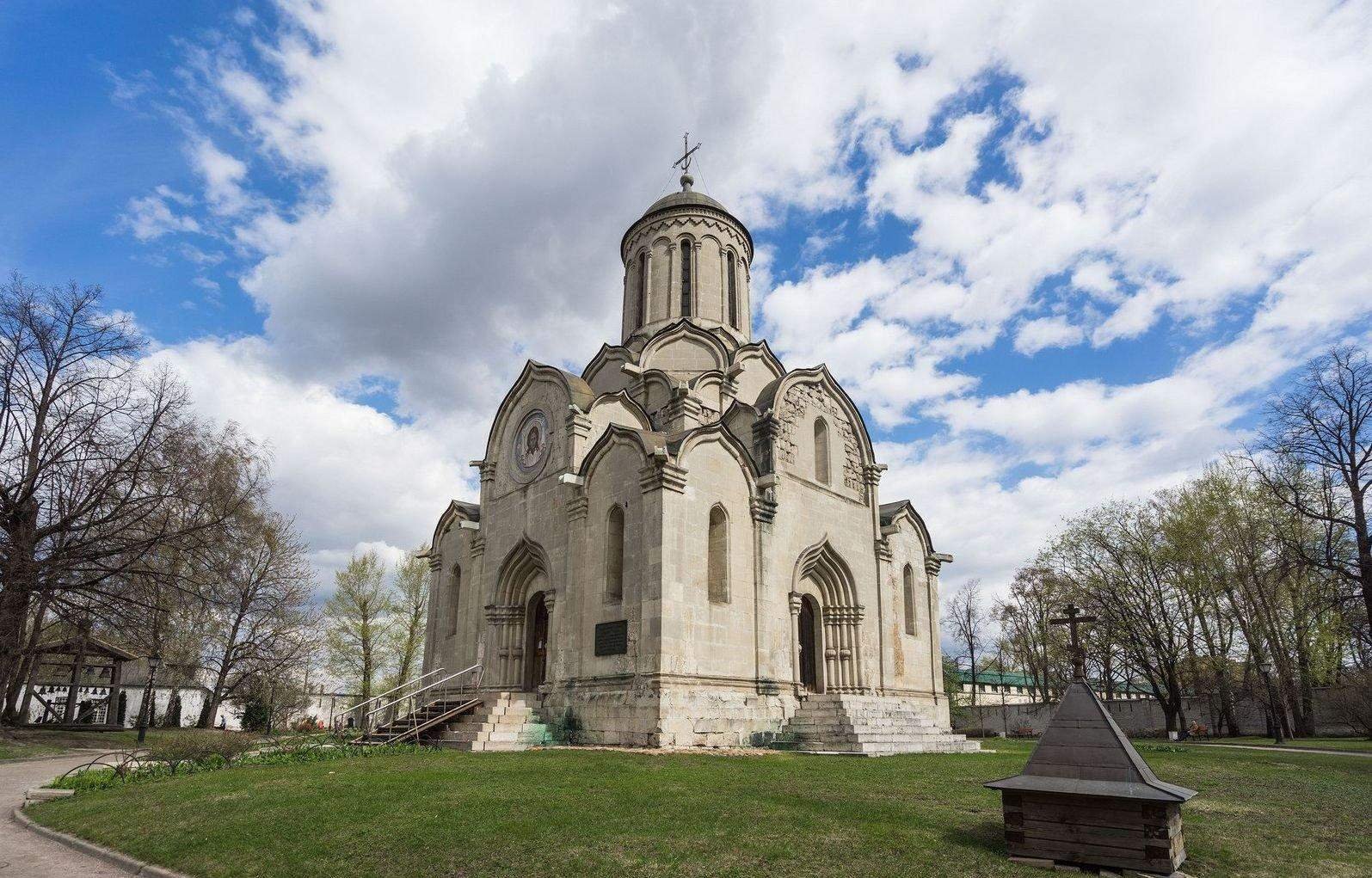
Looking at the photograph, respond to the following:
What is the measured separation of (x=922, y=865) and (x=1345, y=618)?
70.3ft

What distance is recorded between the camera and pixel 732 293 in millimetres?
26250

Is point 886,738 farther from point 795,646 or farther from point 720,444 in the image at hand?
point 720,444

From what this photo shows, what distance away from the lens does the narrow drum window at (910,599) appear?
78.1 feet

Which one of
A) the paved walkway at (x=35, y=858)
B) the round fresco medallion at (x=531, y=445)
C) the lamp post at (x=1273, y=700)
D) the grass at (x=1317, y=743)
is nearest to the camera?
the paved walkway at (x=35, y=858)

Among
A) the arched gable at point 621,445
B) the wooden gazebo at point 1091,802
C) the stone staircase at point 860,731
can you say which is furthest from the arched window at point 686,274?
the wooden gazebo at point 1091,802

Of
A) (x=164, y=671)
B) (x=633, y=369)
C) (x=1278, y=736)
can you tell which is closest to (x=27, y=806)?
(x=633, y=369)

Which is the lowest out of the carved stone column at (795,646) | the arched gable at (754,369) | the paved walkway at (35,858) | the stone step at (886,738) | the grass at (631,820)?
the paved walkway at (35,858)

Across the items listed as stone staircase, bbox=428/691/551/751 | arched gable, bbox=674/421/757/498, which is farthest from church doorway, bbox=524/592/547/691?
arched gable, bbox=674/421/757/498

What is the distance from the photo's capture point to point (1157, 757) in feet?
57.3

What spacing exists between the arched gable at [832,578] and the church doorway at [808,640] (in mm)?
409

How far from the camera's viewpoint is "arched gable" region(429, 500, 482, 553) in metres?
23.4

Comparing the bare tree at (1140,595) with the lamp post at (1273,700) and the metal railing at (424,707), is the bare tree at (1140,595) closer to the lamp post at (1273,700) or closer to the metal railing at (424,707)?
the lamp post at (1273,700)

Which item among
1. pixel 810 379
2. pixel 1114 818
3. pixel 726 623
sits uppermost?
pixel 810 379

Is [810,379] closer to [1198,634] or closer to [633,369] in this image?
[633,369]
